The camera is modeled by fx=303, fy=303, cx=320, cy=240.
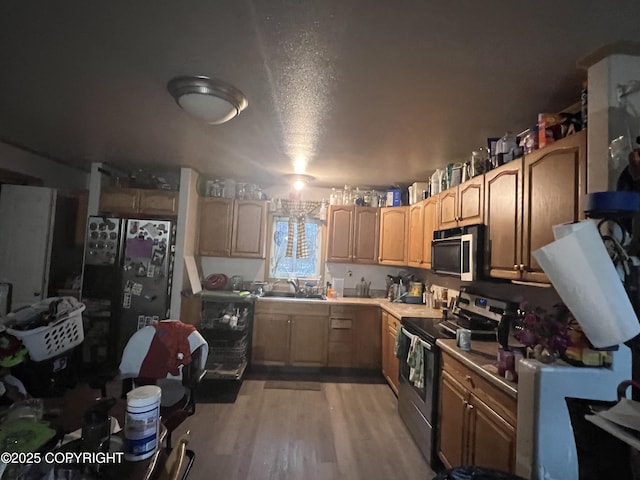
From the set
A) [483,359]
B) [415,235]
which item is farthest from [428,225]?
[483,359]

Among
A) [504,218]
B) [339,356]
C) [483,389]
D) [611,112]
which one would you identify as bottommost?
[339,356]

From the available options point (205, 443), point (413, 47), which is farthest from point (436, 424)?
point (413, 47)

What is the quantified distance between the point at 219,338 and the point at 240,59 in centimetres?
293

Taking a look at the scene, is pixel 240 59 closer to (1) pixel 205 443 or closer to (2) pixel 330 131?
(2) pixel 330 131

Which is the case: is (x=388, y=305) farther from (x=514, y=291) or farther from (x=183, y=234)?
(x=183, y=234)

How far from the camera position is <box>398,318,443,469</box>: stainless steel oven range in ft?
6.95

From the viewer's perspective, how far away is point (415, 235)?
11.3 feet

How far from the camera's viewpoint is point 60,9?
121cm

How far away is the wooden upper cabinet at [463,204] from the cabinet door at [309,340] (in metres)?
1.80

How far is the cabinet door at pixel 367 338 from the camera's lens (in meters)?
3.63

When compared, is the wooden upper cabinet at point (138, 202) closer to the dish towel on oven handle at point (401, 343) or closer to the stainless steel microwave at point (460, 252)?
the dish towel on oven handle at point (401, 343)

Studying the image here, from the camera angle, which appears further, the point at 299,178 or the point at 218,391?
the point at 299,178

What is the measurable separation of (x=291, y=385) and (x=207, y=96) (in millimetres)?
2942

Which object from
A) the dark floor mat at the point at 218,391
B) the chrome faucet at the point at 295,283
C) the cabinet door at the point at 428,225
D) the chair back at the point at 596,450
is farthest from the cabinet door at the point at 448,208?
the dark floor mat at the point at 218,391
